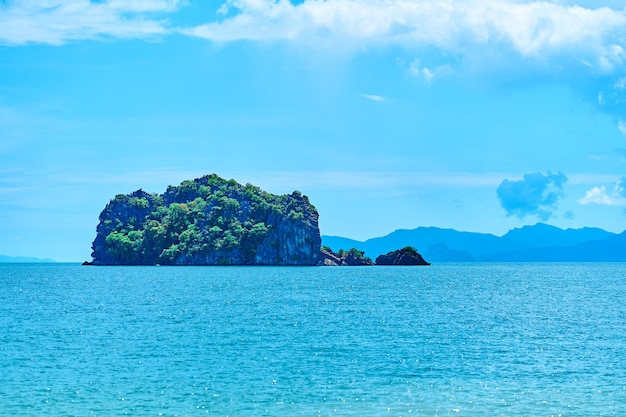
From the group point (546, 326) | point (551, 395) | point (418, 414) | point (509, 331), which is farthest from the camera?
A: point (546, 326)

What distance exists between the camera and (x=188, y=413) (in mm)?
35875

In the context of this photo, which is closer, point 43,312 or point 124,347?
point 124,347

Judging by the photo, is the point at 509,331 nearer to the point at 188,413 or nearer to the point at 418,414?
the point at 418,414

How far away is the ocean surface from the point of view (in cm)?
3766

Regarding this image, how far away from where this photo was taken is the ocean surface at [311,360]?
37656mm

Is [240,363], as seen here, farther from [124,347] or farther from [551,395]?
[551,395]

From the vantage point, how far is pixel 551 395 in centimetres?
3944

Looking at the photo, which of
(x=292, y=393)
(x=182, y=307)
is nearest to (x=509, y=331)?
(x=292, y=393)

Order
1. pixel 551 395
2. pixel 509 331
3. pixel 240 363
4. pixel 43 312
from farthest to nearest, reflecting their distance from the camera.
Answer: pixel 43 312 → pixel 509 331 → pixel 240 363 → pixel 551 395

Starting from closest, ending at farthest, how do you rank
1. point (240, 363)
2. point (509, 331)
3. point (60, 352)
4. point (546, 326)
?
point (240, 363)
point (60, 352)
point (509, 331)
point (546, 326)

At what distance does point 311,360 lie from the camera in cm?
5003

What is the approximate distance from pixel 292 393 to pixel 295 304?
55.7m

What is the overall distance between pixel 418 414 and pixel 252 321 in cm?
4086

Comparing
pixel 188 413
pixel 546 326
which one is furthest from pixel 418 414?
pixel 546 326
